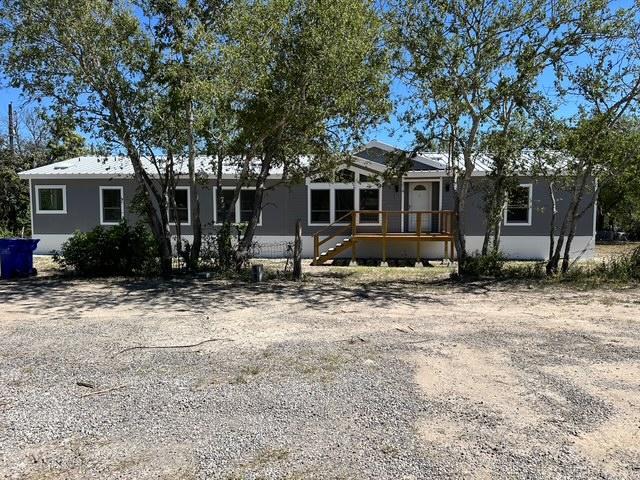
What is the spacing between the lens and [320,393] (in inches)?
161

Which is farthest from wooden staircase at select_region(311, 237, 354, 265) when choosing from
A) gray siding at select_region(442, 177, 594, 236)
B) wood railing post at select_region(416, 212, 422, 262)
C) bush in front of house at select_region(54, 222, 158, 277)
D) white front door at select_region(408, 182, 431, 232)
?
bush in front of house at select_region(54, 222, 158, 277)

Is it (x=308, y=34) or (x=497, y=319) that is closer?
(x=497, y=319)

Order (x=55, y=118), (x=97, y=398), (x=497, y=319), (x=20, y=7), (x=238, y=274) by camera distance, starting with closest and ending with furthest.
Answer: (x=97, y=398) → (x=497, y=319) → (x=20, y=7) → (x=55, y=118) → (x=238, y=274)

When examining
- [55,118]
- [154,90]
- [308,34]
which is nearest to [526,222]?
[308,34]

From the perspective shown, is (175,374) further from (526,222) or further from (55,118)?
(526,222)

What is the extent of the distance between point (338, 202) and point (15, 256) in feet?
31.7

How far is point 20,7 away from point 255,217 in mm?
6032

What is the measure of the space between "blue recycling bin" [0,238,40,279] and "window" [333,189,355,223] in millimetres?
9191

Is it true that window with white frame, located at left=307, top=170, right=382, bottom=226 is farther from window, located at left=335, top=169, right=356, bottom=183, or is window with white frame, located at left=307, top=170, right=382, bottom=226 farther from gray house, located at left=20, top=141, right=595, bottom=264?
window, located at left=335, top=169, right=356, bottom=183

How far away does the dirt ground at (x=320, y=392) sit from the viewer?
302 centimetres

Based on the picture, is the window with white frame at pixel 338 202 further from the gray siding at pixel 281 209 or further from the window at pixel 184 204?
the window at pixel 184 204

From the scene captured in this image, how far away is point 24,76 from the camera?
31.4ft

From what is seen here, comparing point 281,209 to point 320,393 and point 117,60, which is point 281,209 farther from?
point 320,393

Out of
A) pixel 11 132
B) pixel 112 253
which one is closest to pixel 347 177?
pixel 112 253
